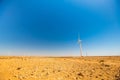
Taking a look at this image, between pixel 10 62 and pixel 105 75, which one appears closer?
pixel 105 75

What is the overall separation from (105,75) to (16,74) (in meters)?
4.42

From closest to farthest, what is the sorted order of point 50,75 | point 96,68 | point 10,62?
point 50,75
point 96,68
point 10,62

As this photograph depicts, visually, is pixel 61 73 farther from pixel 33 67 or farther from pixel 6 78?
pixel 6 78

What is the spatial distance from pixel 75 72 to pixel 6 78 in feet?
11.2

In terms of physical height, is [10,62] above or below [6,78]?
above

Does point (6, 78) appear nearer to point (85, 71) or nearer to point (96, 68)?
point (85, 71)

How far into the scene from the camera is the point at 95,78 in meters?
8.39

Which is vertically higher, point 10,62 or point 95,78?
point 10,62

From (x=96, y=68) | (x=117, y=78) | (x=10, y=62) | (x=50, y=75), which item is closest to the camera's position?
(x=117, y=78)

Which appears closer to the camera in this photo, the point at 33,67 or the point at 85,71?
the point at 85,71

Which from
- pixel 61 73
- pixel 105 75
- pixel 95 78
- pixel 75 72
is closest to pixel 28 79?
pixel 61 73

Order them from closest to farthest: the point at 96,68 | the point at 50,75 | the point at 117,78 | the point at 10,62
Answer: the point at 117,78
the point at 50,75
the point at 96,68
the point at 10,62

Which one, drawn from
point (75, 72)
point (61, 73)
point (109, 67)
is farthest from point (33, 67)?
point (109, 67)

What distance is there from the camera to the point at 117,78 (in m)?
8.20
